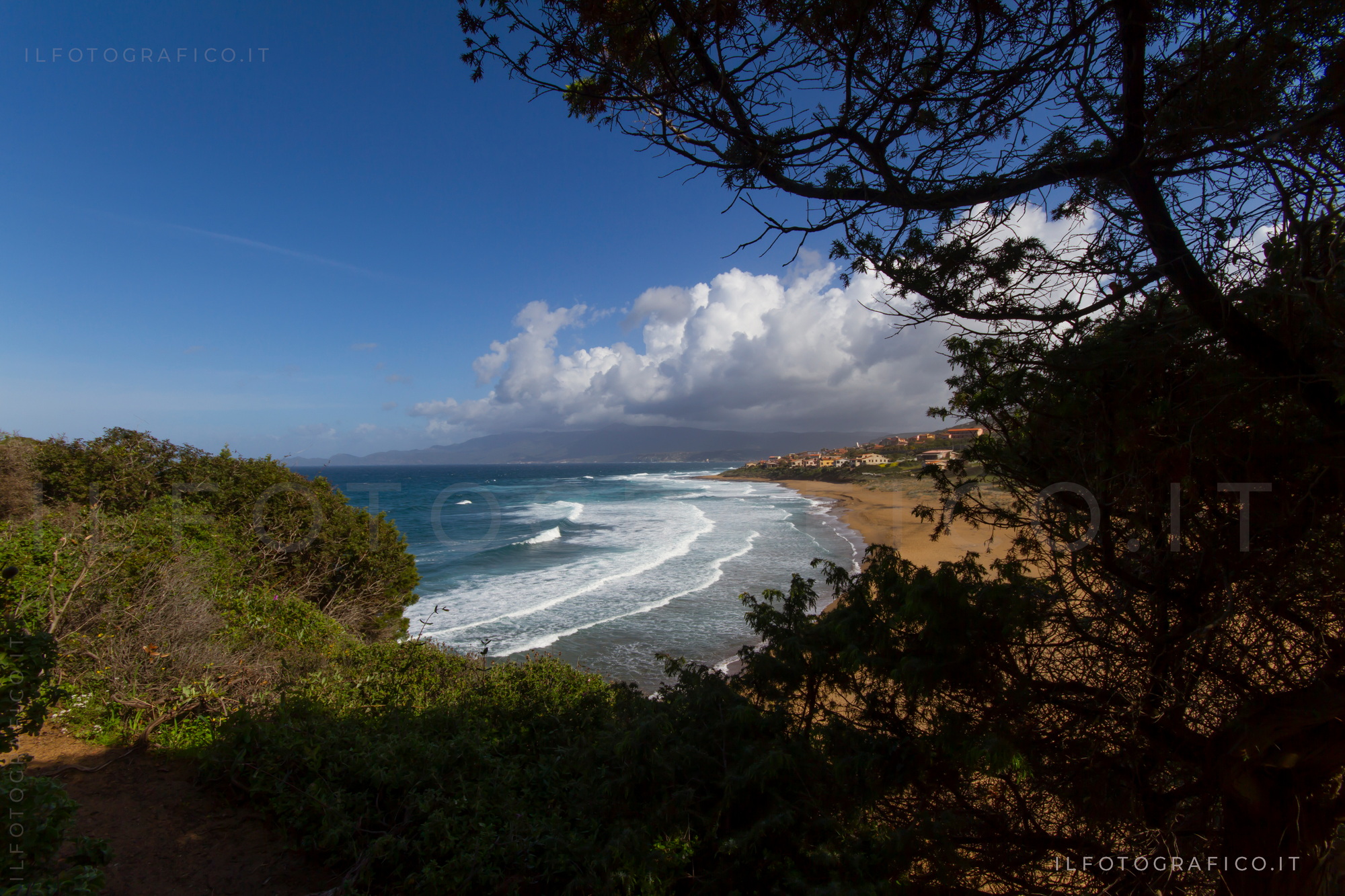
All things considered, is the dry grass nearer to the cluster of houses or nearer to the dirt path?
the dirt path

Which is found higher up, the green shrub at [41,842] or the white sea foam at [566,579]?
the green shrub at [41,842]

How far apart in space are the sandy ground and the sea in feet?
4.67

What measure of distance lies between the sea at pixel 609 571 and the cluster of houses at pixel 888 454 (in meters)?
5.92

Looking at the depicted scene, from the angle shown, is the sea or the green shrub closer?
the green shrub

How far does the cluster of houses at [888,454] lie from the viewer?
3439 millimetres

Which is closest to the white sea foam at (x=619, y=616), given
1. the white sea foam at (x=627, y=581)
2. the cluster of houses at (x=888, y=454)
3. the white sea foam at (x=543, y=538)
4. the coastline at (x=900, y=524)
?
the white sea foam at (x=627, y=581)

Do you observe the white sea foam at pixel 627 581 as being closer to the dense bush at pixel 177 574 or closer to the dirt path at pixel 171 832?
the dense bush at pixel 177 574

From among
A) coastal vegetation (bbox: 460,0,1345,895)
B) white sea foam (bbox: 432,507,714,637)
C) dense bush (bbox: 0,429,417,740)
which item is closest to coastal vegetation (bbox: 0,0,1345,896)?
coastal vegetation (bbox: 460,0,1345,895)

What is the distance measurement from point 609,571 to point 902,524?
678 inches

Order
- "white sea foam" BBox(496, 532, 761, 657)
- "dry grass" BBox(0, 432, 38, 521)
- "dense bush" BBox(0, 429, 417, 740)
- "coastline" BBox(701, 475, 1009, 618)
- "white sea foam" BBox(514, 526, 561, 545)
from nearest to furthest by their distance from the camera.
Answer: "dense bush" BBox(0, 429, 417, 740), "dry grass" BBox(0, 432, 38, 521), "white sea foam" BBox(496, 532, 761, 657), "coastline" BBox(701, 475, 1009, 618), "white sea foam" BBox(514, 526, 561, 545)

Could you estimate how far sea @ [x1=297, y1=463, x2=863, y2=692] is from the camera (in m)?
12.3

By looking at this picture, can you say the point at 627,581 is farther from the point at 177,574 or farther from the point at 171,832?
the point at 171,832

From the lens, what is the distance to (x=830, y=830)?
2771mm

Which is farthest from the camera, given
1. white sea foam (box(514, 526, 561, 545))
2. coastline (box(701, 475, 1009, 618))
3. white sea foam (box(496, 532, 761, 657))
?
white sea foam (box(514, 526, 561, 545))
